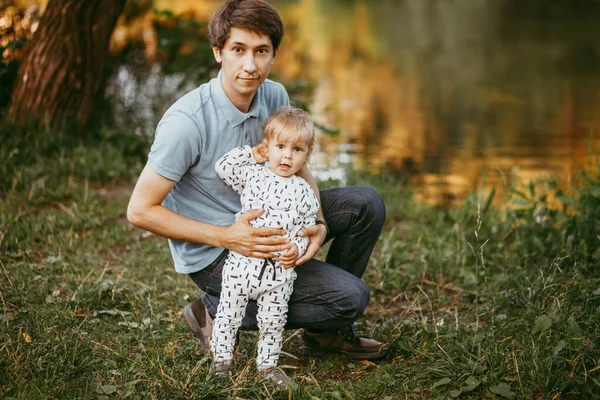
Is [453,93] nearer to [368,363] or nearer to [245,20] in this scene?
[368,363]

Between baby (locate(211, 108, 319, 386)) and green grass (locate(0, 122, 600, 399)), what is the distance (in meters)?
0.15

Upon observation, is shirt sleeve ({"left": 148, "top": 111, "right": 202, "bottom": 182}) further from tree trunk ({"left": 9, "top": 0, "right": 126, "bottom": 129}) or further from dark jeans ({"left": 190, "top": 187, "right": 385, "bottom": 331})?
tree trunk ({"left": 9, "top": 0, "right": 126, "bottom": 129})

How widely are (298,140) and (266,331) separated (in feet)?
2.53

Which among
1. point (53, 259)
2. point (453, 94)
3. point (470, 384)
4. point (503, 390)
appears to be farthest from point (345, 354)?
point (453, 94)

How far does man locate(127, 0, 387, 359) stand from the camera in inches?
108

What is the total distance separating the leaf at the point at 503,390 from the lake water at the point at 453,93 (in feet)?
6.26

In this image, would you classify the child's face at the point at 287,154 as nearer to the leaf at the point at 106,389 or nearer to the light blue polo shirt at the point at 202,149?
the light blue polo shirt at the point at 202,149

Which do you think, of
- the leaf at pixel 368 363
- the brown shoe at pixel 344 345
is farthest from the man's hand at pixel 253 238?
the leaf at pixel 368 363

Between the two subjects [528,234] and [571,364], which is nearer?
[571,364]

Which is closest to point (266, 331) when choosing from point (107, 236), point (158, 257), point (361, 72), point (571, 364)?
point (571, 364)

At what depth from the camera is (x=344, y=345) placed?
3.14 m

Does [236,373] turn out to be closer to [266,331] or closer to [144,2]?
[266,331]

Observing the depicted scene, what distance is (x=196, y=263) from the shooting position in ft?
9.76

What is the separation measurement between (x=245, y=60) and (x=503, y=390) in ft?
5.38
